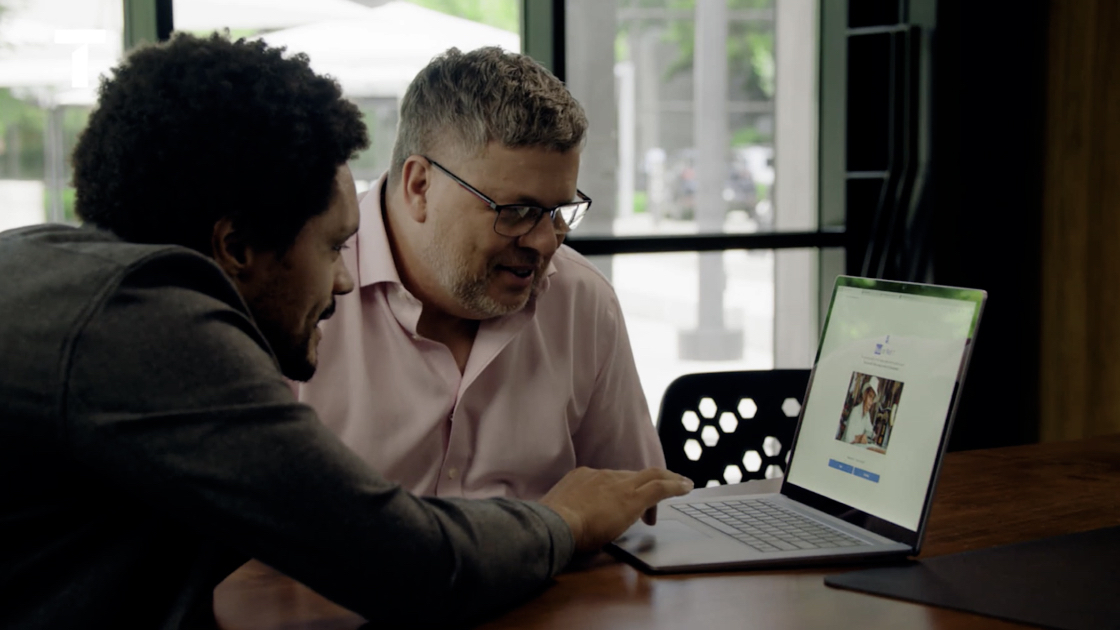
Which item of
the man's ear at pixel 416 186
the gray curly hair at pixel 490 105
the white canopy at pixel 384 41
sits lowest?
the man's ear at pixel 416 186

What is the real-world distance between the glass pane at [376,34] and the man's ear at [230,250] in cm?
181

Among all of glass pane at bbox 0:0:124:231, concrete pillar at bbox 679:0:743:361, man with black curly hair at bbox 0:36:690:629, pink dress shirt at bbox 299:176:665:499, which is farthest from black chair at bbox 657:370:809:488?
glass pane at bbox 0:0:124:231

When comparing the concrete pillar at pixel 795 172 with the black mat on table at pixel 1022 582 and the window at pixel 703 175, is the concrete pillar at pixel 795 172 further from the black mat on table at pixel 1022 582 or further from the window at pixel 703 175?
the black mat on table at pixel 1022 582

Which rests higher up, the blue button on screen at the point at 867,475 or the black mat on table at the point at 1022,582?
the blue button on screen at the point at 867,475

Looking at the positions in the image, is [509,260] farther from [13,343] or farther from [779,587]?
[13,343]

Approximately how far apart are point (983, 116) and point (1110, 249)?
554 millimetres

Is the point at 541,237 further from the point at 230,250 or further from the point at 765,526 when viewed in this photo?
the point at 230,250

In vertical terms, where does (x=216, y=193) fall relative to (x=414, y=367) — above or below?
above

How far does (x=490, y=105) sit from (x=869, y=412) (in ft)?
2.36

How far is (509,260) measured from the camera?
1.78 m

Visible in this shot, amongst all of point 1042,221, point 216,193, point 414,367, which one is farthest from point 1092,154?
point 216,193

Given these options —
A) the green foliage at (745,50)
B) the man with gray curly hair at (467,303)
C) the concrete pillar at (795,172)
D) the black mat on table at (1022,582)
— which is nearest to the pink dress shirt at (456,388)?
the man with gray curly hair at (467,303)

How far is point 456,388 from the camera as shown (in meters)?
1.78

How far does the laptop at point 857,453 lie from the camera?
135 cm
